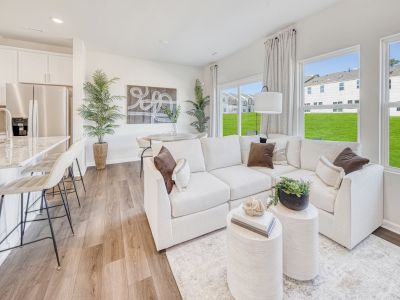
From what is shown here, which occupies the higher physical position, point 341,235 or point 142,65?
point 142,65

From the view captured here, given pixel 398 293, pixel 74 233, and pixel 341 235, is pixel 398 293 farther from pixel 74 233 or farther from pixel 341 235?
pixel 74 233

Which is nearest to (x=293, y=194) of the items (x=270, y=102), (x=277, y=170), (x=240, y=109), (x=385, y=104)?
(x=277, y=170)

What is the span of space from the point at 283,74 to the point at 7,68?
5.20 m

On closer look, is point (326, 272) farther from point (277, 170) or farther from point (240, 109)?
point (240, 109)

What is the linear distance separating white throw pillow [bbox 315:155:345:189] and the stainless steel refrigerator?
4400 millimetres

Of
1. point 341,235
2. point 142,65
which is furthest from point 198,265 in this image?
point 142,65

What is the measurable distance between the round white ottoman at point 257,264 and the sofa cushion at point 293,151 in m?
1.85

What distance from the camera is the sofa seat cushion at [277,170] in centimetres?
259

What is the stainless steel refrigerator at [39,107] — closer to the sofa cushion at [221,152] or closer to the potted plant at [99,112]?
the potted plant at [99,112]

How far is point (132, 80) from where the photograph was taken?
5.25 meters

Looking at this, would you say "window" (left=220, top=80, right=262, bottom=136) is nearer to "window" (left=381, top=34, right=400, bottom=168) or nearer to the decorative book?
"window" (left=381, top=34, right=400, bottom=168)

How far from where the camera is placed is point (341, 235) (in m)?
1.82

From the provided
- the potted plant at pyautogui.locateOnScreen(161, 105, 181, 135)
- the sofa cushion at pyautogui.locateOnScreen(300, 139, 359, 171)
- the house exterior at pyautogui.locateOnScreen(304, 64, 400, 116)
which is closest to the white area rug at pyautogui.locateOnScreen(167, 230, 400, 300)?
the sofa cushion at pyautogui.locateOnScreen(300, 139, 359, 171)

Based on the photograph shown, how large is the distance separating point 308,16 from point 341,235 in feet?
10.5
